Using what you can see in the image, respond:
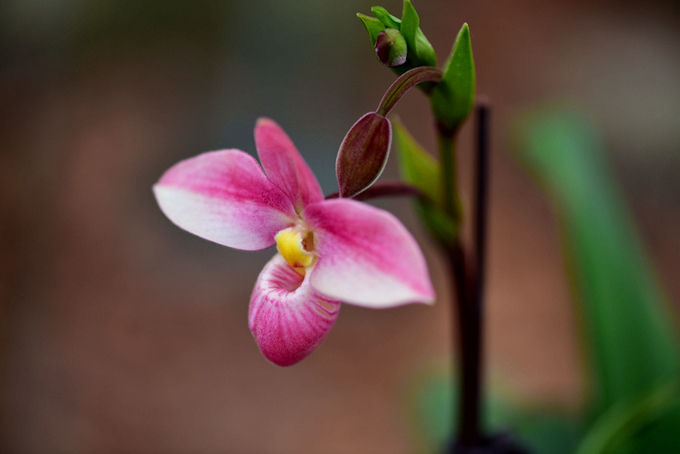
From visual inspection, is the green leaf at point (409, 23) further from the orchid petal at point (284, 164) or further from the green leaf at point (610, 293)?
the green leaf at point (610, 293)

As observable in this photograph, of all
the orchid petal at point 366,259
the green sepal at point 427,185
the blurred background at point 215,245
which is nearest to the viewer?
the orchid petal at point 366,259

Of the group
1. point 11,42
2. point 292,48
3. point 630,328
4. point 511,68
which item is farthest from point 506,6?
point 11,42

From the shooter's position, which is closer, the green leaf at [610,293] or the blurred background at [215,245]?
the green leaf at [610,293]

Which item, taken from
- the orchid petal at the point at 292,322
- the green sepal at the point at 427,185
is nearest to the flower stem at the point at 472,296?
the green sepal at the point at 427,185

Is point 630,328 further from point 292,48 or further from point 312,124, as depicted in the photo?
point 292,48

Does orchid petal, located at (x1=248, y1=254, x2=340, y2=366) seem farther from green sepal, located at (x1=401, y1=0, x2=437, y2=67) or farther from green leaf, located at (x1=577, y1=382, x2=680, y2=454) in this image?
green leaf, located at (x1=577, y1=382, x2=680, y2=454)
